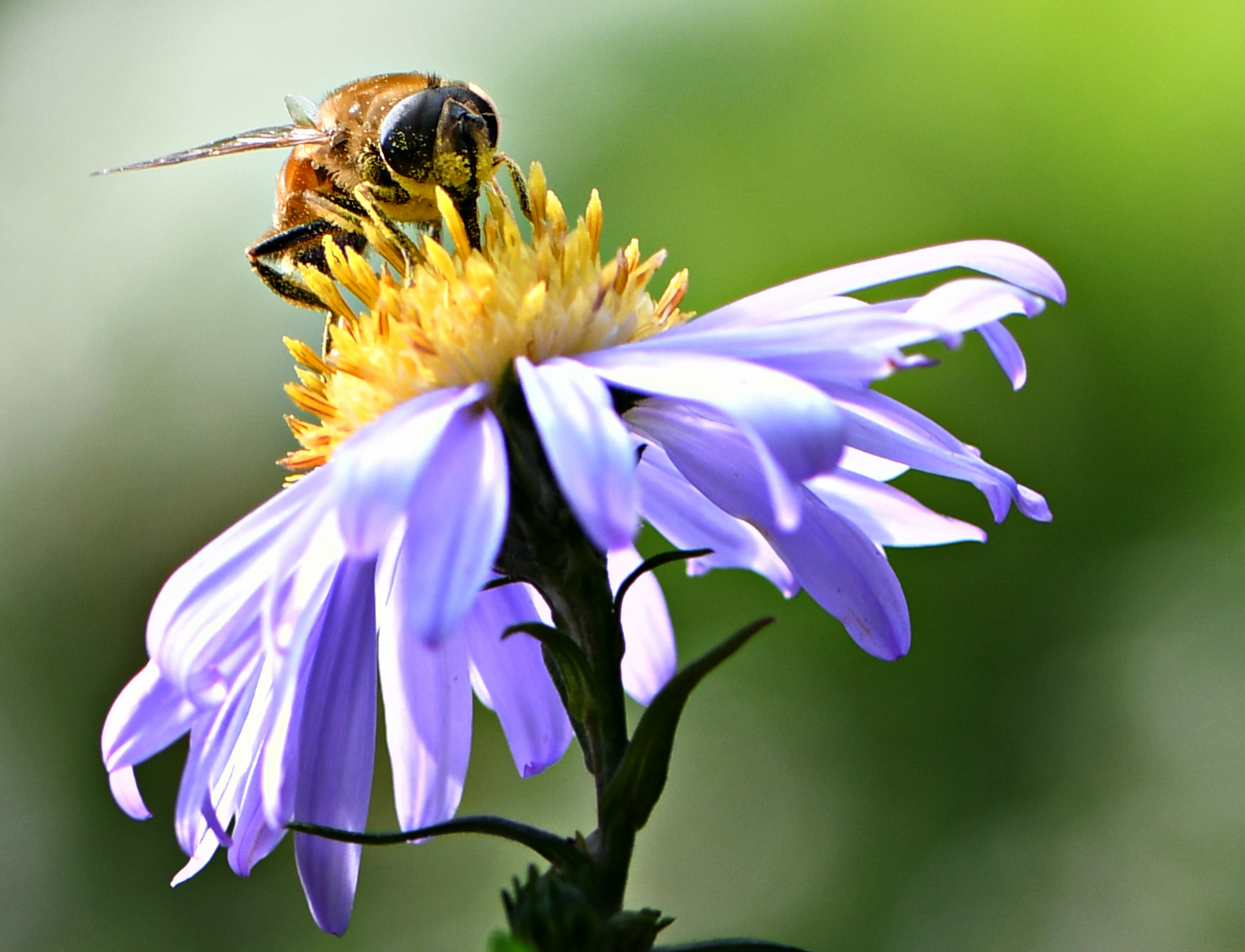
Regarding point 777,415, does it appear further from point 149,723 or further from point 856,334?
point 149,723

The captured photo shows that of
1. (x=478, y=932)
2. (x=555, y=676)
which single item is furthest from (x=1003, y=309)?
(x=478, y=932)

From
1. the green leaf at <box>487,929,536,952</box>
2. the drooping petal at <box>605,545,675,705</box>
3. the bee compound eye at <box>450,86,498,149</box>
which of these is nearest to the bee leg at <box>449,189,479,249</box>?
the bee compound eye at <box>450,86,498,149</box>

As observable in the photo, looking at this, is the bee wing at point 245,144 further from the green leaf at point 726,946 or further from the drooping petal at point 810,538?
the green leaf at point 726,946

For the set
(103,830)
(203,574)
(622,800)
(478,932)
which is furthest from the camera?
(103,830)

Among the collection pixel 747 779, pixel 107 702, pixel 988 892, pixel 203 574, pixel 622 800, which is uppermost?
pixel 203 574

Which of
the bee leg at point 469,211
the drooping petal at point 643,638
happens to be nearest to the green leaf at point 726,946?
the drooping petal at point 643,638

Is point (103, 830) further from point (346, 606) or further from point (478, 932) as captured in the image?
point (346, 606)

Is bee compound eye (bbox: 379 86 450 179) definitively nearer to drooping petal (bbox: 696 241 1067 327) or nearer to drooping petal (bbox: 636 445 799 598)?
drooping petal (bbox: 636 445 799 598)
